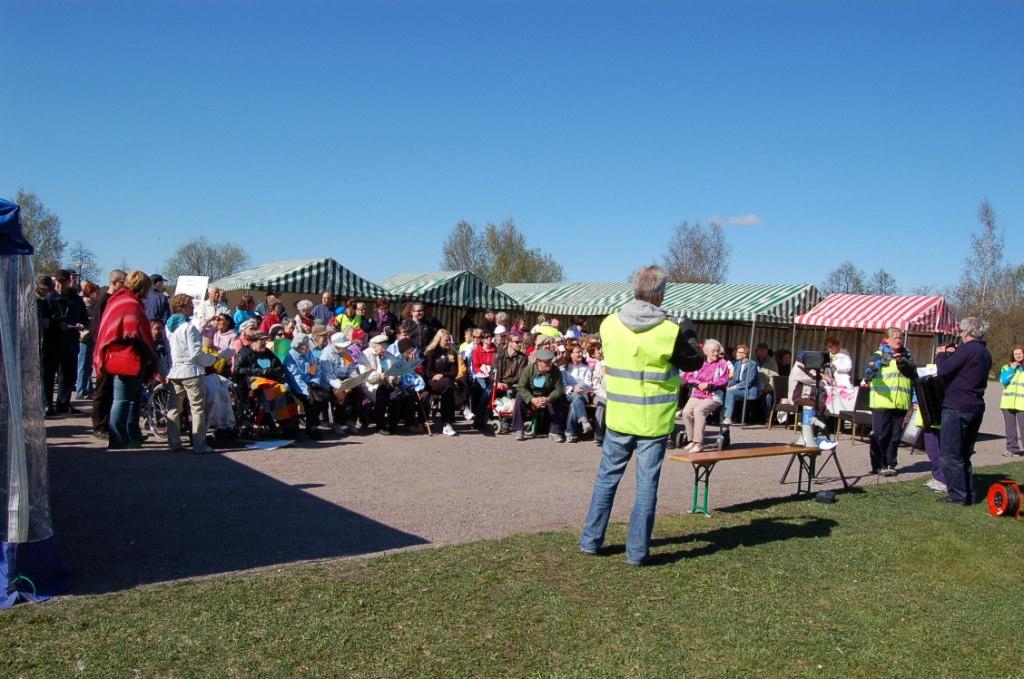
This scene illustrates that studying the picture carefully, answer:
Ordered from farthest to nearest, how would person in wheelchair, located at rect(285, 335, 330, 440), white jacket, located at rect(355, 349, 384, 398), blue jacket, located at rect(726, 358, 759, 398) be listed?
1. blue jacket, located at rect(726, 358, 759, 398)
2. white jacket, located at rect(355, 349, 384, 398)
3. person in wheelchair, located at rect(285, 335, 330, 440)

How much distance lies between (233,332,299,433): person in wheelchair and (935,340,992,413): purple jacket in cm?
771

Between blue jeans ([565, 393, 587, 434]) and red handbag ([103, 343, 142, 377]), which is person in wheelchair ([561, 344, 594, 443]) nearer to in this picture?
blue jeans ([565, 393, 587, 434])

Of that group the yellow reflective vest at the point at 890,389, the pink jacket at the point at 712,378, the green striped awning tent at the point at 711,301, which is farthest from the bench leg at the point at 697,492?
the green striped awning tent at the point at 711,301

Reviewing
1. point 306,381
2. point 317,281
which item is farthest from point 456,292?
point 306,381

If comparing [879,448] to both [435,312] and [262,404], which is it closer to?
[262,404]

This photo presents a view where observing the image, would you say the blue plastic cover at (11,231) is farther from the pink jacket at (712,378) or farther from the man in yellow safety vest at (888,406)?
the man in yellow safety vest at (888,406)

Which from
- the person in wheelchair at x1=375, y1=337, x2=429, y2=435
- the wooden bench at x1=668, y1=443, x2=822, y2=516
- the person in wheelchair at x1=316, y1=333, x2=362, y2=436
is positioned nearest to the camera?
the wooden bench at x1=668, y1=443, x2=822, y2=516

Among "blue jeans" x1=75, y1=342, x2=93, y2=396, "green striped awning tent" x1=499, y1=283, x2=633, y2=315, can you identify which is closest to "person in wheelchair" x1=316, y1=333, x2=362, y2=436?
"blue jeans" x1=75, y1=342, x2=93, y2=396

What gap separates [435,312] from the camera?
23281 mm

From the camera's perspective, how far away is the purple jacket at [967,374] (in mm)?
8906

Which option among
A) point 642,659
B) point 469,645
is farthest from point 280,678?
point 642,659

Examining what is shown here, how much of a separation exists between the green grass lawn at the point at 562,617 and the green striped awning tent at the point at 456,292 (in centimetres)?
1549

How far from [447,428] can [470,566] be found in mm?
7226

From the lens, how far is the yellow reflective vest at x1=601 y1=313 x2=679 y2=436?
230 inches
